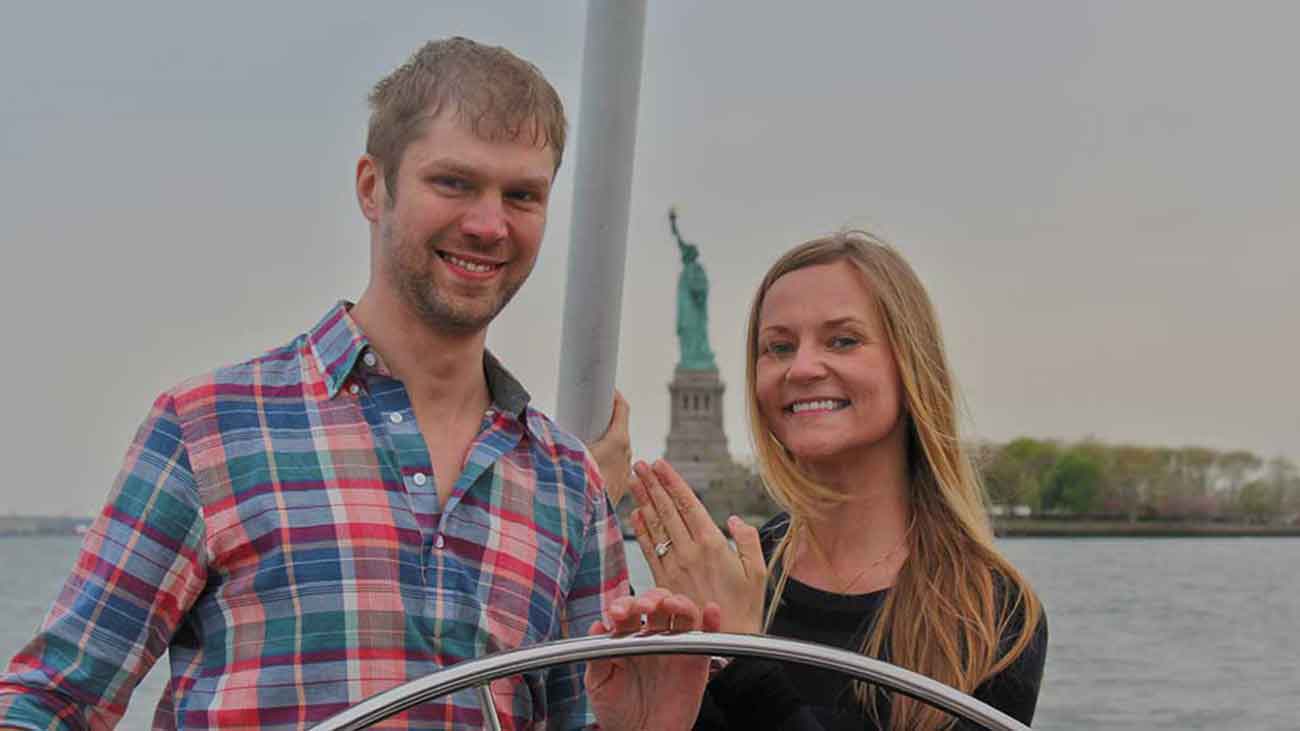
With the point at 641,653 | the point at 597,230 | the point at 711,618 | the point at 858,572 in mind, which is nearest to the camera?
the point at 641,653

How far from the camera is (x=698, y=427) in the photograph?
140 feet

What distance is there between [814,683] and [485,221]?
2.24 ft

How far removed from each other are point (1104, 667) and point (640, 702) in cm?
1850

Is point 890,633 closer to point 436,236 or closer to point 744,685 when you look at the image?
point 744,685

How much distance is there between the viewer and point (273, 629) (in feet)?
5.99

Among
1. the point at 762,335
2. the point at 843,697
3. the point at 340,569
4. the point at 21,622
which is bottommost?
the point at 21,622

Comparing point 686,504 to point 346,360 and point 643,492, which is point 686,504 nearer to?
point 643,492

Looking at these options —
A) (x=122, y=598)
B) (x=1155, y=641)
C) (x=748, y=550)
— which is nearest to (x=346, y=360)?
(x=122, y=598)

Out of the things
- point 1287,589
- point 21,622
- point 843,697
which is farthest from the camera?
point 1287,589

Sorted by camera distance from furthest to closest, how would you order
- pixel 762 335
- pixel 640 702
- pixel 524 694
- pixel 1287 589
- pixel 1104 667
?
pixel 1287 589
pixel 1104 667
pixel 762 335
pixel 524 694
pixel 640 702

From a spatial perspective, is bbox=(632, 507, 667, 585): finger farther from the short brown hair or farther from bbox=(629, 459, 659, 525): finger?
the short brown hair

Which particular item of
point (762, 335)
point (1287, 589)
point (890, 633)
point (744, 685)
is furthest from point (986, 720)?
point (1287, 589)

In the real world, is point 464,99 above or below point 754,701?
above

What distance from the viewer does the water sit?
52.1ft
